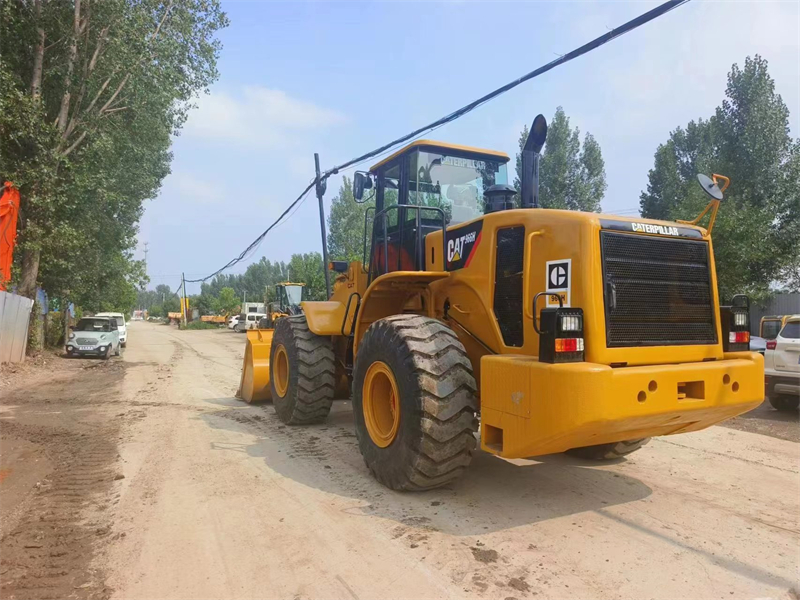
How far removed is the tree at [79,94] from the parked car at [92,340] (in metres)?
2.49

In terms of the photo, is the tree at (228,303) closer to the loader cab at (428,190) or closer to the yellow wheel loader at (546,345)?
the loader cab at (428,190)

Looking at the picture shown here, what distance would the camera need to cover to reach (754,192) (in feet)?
77.7

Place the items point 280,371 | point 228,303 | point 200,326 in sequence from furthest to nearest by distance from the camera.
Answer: point 228,303, point 200,326, point 280,371

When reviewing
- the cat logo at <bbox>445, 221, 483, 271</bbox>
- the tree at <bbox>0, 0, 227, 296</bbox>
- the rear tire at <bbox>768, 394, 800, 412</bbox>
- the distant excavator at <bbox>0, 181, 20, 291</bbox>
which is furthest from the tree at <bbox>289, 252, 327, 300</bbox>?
the cat logo at <bbox>445, 221, 483, 271</bbox>

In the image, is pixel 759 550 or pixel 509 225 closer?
pixel 759 550

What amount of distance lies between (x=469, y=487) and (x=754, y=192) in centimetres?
2476

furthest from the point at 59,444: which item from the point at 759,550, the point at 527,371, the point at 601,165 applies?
the point at 601,165

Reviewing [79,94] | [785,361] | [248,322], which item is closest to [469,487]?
[785,361]

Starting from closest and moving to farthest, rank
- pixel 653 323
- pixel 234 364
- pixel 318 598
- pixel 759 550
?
pixel 318 598, pixel 759 550, pixel 653 323, pixel 234 364

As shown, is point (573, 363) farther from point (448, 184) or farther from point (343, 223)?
point (343, 223)

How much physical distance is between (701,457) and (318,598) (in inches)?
181

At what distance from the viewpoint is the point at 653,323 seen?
3.95 m

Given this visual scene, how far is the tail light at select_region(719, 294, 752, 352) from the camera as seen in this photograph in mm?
4266

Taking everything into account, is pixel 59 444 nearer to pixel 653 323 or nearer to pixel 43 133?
pixel 653 323
